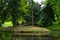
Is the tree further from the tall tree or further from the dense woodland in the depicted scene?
the tall tree

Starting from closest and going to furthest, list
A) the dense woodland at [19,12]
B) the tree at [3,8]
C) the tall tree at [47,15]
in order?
the dense woodland at [19,12] → the tree at [3,8] → the tall tree at [47,15]

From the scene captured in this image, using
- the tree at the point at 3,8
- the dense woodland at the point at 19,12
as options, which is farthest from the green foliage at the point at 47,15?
the tree at the point at 3,8

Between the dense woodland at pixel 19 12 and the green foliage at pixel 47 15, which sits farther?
the green foliage at pixel 47 15

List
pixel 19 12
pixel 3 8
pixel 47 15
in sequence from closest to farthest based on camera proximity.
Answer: pixel 3 8 → pixel 19 12 → pixel 47 15

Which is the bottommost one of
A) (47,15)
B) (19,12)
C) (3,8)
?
(47,15)

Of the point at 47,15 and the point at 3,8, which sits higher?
the point at 3,8

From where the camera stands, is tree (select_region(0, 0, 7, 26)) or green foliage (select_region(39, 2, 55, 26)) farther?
green foliage (select_region(39, 2, 55, 26))

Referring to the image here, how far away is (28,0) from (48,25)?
8.06 metres

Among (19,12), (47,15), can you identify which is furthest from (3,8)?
(47,15)

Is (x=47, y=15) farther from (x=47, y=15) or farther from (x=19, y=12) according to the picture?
(x=19, y=12)

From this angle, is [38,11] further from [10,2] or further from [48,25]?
[10,2]

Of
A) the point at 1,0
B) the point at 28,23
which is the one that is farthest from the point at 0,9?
the point at 28,23

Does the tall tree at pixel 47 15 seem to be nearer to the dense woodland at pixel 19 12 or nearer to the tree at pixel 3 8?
the dense woodland at pixel 19 12

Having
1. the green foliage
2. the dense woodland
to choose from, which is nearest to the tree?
the dense woodland
